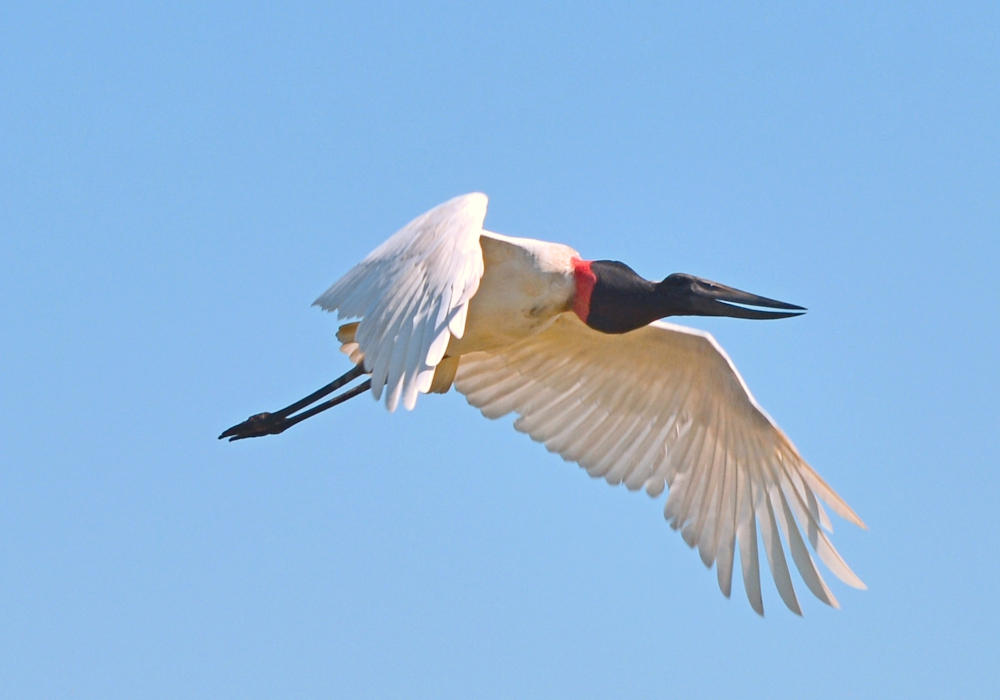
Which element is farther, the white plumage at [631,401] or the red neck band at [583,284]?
the red neck band at [583,284]

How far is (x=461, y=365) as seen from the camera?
10109 millimetres

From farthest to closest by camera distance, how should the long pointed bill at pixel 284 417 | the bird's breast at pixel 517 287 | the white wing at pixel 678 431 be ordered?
the long pointed bill at pixel 284 417 < the white wing at pixel 678 431 < the bird's breast at pixel 517 287

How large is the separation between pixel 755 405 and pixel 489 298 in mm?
1967

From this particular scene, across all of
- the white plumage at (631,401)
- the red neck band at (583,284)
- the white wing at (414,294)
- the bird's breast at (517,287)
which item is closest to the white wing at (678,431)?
the white plumage at (631,401)

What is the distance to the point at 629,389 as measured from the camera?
32.9 ft

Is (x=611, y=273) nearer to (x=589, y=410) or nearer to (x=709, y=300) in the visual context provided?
(x=709, y=300)

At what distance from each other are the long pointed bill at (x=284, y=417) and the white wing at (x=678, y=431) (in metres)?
0.89

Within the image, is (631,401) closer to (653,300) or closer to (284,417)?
(653,300)

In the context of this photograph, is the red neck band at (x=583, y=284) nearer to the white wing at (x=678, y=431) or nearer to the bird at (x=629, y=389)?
the bird at (x=629, y=389)

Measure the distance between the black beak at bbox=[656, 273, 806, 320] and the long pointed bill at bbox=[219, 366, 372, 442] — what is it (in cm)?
231

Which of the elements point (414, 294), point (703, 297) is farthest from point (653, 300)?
point (414, 294)

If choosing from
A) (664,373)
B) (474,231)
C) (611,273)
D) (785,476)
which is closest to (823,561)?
(785,476)

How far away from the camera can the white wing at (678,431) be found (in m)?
9.37

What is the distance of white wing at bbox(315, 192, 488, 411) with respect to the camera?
6.84m
